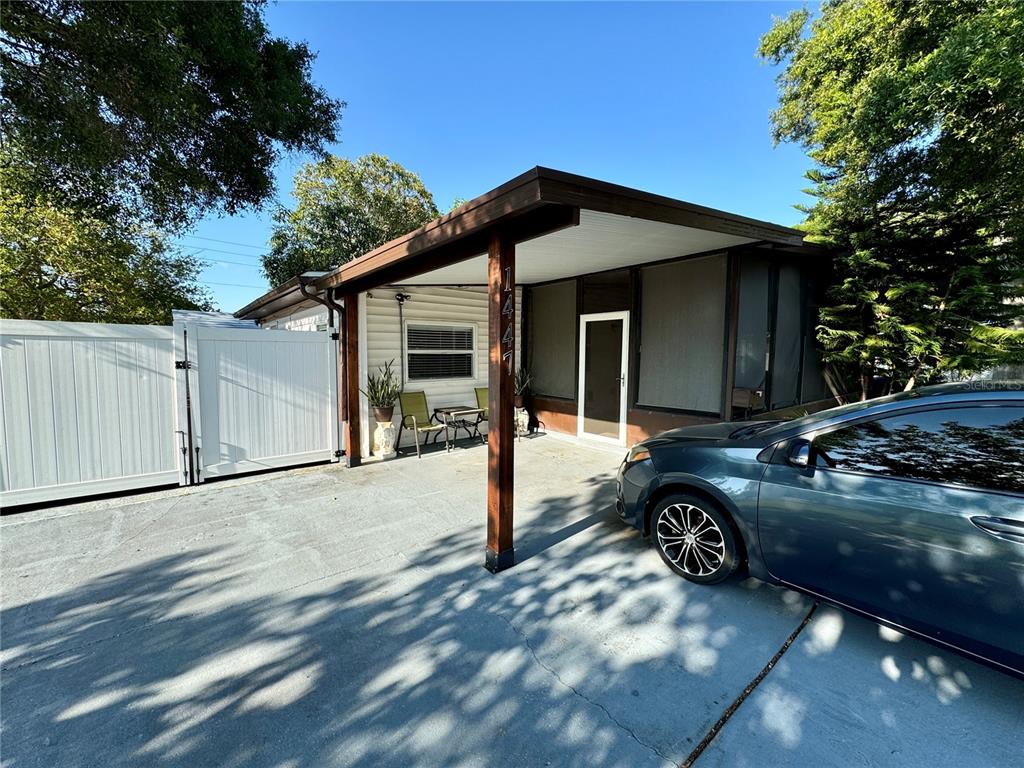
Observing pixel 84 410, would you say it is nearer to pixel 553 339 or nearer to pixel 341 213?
pixel 553 339

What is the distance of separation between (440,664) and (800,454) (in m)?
2.10

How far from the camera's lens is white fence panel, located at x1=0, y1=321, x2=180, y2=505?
385 cm

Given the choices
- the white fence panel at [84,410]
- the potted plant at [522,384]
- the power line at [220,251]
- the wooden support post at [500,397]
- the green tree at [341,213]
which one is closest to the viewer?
the wooden support post at [500,397]

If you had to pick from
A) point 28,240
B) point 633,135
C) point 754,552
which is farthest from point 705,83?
point 28,240

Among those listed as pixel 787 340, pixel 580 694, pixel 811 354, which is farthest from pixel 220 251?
pixel 580 694

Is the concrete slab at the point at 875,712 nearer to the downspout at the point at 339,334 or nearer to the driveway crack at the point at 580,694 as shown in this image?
the driveway crack at the point at 580,694

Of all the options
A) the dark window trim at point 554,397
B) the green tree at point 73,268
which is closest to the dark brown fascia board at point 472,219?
the dark window trim at point 554,397

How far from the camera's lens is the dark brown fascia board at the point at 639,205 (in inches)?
92.9

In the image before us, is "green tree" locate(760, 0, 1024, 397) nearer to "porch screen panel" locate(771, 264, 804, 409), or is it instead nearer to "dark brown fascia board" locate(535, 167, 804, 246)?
"porch screen panel" locate(771, 264, 804, 409)

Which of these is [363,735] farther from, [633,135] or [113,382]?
[633,135]

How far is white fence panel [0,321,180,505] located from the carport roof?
6.64 feet

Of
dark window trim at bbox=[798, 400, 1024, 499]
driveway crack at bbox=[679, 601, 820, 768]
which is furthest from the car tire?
dark window trim at bbox=[798, 400, 1024, 499]

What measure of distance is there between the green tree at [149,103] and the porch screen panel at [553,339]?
4.52 m

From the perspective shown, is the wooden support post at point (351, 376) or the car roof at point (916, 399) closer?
the car roof at point (916, 399)
